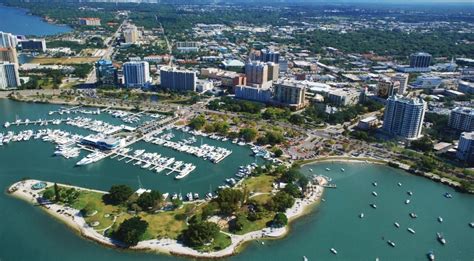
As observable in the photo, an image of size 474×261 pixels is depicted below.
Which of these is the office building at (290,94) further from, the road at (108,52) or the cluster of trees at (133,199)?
the road at (108,52)

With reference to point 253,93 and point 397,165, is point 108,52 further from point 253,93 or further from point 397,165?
point 397,165

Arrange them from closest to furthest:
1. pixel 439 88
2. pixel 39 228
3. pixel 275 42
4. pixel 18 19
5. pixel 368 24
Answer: pixel 39 228
pixel 439 88
pixel 275 42
pixel 18 19
pixel 368 24

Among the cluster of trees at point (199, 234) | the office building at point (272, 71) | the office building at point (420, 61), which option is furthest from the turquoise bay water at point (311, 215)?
the office building at point (420, 61)

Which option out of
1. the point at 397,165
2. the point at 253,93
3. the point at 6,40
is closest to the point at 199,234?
the point at 397,165

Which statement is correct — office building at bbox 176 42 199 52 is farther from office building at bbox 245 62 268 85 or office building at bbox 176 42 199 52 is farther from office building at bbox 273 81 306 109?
office building at bbox 273 81 306 109

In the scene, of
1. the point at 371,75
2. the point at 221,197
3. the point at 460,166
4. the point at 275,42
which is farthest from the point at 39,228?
the point at 275,42

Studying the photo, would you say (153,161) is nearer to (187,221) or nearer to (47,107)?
(187,221)
